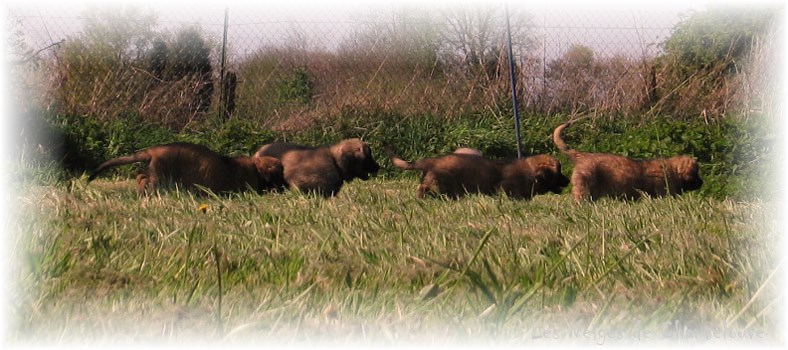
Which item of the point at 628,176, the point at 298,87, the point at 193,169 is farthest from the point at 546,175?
the point at 298,87

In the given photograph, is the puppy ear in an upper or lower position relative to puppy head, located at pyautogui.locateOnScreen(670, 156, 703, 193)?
upper

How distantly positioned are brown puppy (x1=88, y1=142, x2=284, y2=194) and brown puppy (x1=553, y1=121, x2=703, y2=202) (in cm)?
202

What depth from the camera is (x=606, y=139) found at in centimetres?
892

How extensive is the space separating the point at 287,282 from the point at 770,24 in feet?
24.7

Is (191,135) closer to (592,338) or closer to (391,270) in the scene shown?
(391,270)

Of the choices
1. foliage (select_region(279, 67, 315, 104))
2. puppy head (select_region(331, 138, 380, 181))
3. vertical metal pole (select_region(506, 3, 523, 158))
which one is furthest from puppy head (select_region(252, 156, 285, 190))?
foliage (select_region(279, 67, 315, 104))

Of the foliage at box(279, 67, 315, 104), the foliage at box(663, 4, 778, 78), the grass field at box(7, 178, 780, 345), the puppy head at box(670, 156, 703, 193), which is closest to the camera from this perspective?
the grass field at box(7, 178, 780, 345)

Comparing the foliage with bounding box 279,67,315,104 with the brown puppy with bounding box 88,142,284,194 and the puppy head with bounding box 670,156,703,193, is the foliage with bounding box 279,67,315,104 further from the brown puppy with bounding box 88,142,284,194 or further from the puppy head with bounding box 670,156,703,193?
the puppy head with bounding box 670,156,703,193

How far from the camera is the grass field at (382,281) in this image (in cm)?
225

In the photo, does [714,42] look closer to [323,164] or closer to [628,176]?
[628,176]

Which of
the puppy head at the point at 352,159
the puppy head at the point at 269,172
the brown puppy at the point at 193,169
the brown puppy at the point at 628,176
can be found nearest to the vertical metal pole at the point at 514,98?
the brown puppy at the point at 628,176

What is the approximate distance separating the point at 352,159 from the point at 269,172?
747 mm

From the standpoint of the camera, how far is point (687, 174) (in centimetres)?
686

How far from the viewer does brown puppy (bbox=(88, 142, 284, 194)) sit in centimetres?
600
